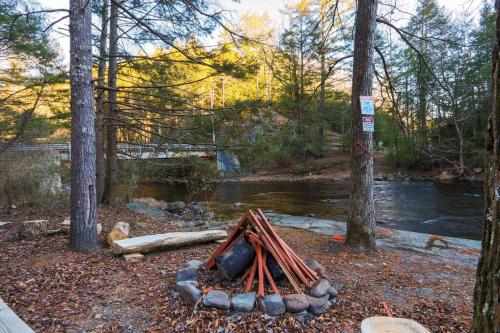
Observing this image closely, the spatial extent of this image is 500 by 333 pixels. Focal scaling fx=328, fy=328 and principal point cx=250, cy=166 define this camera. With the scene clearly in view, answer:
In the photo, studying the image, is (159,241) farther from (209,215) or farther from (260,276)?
(209,215)

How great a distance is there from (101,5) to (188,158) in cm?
400

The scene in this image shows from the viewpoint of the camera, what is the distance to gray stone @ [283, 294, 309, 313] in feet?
8.63

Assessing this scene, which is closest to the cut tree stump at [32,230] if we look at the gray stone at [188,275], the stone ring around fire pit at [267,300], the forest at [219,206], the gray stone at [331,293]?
the forest at [219,206]

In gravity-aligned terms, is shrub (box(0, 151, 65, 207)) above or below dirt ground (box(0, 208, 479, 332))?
above

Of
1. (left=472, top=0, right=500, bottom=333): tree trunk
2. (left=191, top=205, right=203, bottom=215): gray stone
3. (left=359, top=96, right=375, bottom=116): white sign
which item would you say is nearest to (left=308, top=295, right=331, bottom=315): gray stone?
(left=472, top=0, right=500, bottom=333): tree trunk

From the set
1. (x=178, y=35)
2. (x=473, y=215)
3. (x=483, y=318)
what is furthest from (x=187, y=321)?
(x=473, y=215)

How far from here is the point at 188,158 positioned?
8.62m

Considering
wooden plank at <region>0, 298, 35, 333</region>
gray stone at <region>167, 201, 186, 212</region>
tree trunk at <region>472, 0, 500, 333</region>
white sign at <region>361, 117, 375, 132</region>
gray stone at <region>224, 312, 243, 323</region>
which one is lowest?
gray stone at <region>167, 201, 186, 212</region>

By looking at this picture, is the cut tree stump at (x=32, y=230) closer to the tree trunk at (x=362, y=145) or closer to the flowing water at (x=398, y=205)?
the tree trunk at (x=362, y=145)

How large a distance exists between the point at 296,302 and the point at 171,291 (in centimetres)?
120

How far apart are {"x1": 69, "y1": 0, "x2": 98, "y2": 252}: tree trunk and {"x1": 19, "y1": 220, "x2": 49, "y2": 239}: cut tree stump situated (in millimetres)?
1205

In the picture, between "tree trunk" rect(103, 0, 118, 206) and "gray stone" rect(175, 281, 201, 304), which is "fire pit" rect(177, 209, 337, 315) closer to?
"gray stone" rect(175, 281, 201, 304)

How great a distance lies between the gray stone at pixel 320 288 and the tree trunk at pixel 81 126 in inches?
119

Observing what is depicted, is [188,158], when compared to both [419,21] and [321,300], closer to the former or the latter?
[419,21]
